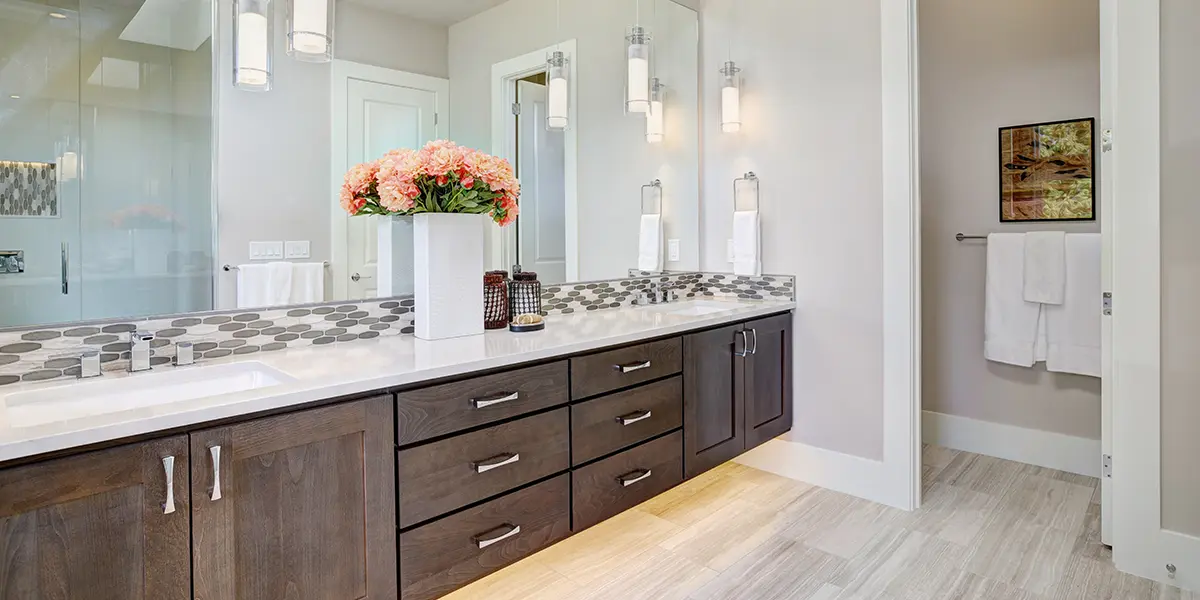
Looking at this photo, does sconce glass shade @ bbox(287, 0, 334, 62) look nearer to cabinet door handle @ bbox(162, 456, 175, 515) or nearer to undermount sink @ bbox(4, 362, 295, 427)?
undermount sink @ bbox(4, 362, 295, 427)

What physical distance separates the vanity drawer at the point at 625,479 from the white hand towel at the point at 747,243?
1.08 meters

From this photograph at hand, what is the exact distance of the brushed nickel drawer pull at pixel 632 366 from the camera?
2.09 metres

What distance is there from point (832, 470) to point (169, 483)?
265 centimetres

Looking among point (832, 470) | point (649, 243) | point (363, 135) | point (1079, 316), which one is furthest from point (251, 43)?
point (1079, 316)

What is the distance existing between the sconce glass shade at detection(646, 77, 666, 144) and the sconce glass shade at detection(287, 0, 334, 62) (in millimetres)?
1676

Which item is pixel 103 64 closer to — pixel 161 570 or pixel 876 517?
pixel 161 570

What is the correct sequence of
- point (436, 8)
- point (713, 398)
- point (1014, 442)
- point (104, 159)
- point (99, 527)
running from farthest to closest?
1. point (1014, 442)
2. point (713, 398)
3. point (436, 8)
4. point (104, 159)
5. point (99, 527)

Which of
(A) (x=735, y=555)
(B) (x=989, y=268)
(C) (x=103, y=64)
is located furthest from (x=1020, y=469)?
(C) (x=103, y=64)

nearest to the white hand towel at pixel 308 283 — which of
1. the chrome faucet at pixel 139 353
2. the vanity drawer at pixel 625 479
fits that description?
the chrome faucet at pixel 139 353

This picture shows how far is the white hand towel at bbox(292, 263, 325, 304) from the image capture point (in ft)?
6.30

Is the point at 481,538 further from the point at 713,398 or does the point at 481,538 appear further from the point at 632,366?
the point at 713,398

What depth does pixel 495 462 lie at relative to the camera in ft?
5.65

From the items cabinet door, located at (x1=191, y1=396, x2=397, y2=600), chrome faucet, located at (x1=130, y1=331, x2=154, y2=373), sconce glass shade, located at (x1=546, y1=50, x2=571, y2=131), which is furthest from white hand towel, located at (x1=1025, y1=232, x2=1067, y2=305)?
chrome faucet, located at (x1=130, y1=331, x2=154, y2=373)

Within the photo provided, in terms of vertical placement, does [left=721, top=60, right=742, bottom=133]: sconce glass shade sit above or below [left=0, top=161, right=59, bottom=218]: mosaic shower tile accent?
above
